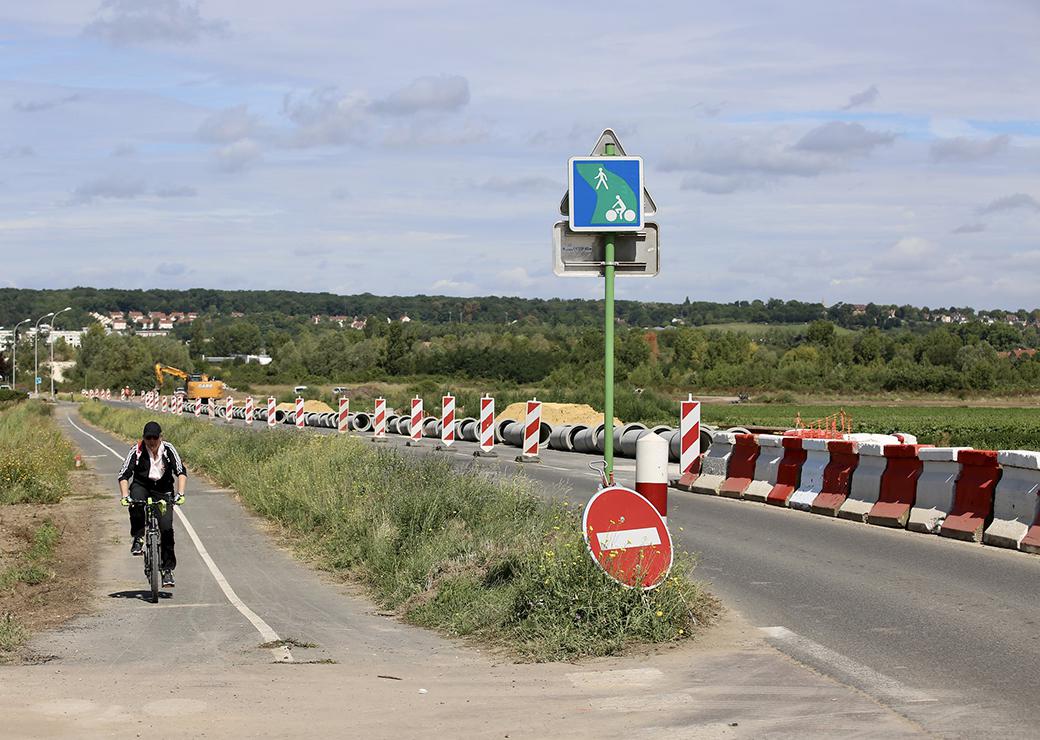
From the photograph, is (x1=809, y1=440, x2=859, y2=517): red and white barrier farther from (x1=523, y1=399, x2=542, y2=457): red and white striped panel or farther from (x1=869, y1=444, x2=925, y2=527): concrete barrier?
(x1=523, y1=399, x2=542, y2=457): red and white striped panel

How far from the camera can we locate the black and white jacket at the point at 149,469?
13.2m

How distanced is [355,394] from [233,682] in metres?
98.3

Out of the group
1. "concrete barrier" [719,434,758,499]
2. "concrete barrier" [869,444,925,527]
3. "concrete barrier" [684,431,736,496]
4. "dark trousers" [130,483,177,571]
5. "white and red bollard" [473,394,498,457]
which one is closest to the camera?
"dark trousers" [130,483,177,571]

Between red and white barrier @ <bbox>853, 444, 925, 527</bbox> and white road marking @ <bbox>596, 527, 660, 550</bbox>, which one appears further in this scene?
red and white barrier @ <bbox>853, 444, 925, 527</bbox>

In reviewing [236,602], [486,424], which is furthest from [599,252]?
[486,424]

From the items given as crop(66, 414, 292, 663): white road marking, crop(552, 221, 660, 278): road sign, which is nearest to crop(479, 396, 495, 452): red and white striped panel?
crop(66, 414, 292, 663): white road marking

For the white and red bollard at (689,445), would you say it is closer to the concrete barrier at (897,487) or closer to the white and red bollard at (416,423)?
the concrete barrier at (897,487)

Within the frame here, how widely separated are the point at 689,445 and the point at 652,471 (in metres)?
12.9

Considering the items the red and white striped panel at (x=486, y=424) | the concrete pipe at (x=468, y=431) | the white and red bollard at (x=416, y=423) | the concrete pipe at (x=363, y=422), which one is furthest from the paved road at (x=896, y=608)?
the concrete pipe at (x=363, y=422)

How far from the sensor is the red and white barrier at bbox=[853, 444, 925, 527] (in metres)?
15.9

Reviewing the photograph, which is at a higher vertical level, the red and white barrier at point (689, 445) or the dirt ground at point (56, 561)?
the red and white barrier at point (689, 445)

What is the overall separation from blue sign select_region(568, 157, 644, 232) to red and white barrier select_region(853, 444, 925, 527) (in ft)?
22.4

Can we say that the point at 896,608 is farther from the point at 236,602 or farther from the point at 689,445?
the point at 689,445

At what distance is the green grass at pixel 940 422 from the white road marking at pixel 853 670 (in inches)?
1197
